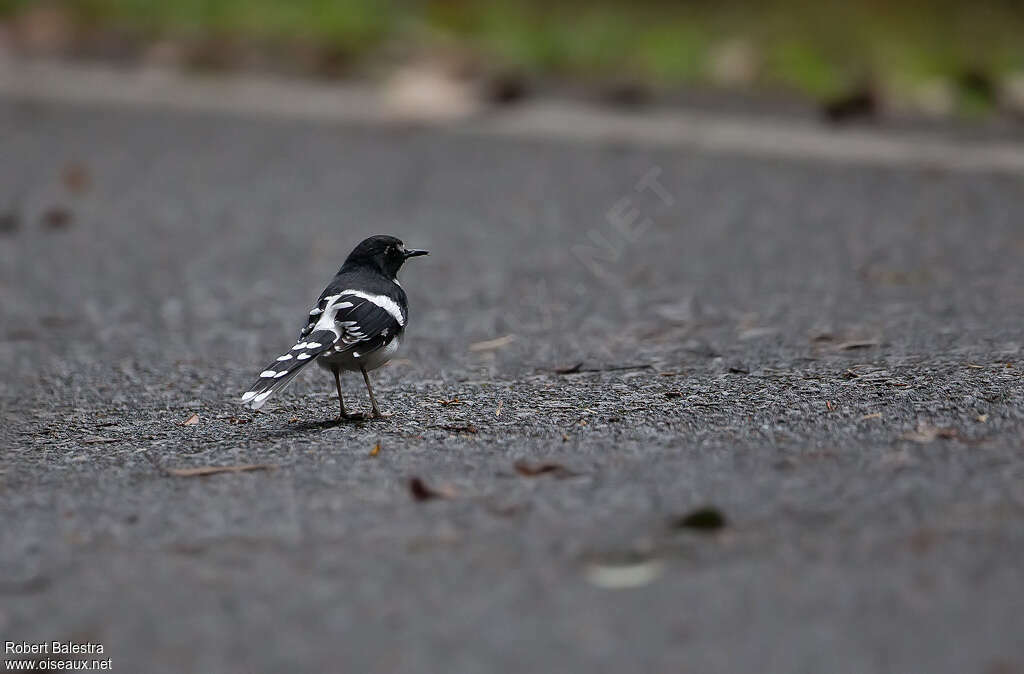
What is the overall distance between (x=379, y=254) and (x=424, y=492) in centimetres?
181

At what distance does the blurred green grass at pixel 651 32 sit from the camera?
1004cm

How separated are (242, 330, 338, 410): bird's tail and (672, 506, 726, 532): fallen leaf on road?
158 cm

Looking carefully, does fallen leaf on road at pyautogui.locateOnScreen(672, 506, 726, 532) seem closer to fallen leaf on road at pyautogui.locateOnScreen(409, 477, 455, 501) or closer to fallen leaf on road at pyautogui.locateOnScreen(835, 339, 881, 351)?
fallen leaf on road at pyautogui.locateOnScreen(409, 477, 455, 501)

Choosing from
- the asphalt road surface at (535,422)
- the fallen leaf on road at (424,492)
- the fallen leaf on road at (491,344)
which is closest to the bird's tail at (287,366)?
the asphalt road surface at (535,422)

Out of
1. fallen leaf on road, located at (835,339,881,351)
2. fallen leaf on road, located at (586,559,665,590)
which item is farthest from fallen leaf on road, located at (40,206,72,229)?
fallen leaf on road, located at (586,559,665,590)

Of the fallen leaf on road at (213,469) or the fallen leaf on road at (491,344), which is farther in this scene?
the fallen leaf on road at (491,344)

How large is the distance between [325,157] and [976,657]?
7347mm

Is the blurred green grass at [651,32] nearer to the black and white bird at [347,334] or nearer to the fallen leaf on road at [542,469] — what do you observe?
the black and white bird at [347,334]

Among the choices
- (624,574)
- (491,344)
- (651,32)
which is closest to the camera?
(624,574)

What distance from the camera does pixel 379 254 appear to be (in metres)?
5.25

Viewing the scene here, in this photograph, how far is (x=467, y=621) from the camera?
9.31ft

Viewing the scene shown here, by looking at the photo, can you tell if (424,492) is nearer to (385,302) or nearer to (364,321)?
(364,321)

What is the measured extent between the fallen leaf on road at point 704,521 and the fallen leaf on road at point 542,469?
0.55 metres

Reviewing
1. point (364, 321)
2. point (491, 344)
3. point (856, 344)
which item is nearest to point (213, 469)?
point (364, 321)
